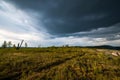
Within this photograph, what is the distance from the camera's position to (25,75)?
80125 millimetres

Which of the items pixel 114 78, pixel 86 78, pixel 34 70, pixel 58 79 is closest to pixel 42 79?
pixel 58 79

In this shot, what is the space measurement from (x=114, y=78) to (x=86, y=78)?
49.8ft

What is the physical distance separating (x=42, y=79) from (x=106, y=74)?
38.1m

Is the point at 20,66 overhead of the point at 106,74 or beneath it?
overhead

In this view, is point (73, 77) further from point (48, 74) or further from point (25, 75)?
point (25, 75)

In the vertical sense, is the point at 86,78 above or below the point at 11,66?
below

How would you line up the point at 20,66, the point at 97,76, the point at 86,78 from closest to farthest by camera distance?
the point at 86,78
the point at 97,76
the point at 20,66

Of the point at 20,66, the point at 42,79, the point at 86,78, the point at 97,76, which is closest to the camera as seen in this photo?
the point at 42,79

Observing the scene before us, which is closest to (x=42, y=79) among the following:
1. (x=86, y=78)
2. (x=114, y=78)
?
(x=86, y=78)

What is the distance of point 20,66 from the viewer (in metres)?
95.9

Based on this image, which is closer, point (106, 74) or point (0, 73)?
point (0, 73)

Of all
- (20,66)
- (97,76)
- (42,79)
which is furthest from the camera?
(20,66)

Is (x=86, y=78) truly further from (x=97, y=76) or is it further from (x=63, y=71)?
(x=63, y=71)

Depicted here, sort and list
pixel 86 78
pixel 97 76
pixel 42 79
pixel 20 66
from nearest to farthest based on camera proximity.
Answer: pixel 42 79
pixel 86 78
pixel 97 76
pixel 20 66
